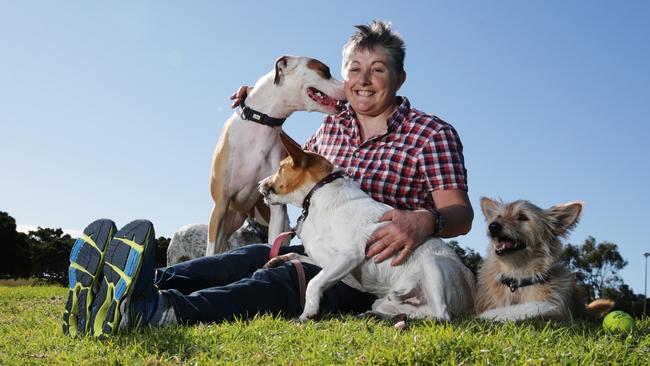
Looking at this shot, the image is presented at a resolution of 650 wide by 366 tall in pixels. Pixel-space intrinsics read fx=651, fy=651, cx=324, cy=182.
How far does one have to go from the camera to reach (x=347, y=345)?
12.7ft

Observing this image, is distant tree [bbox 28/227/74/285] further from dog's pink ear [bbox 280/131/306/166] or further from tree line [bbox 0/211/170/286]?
dog's pink ear [bbox 280/131/306/166]

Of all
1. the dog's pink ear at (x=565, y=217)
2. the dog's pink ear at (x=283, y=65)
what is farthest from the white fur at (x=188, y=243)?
the dog's pink ear at (x=565, y=217)

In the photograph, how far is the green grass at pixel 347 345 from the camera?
3.58m

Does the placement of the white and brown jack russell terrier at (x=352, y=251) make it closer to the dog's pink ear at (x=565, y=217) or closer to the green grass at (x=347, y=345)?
the green grass at (x=347, y=345)

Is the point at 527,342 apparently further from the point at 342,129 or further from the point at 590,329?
the point at 342,129

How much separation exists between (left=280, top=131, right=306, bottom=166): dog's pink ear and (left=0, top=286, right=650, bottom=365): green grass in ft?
3.87

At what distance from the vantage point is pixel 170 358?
3939 mm

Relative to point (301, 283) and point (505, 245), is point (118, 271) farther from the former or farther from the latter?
point (505, 245)

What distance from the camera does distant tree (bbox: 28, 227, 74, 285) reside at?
33.7m

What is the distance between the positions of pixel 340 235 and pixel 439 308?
0.88 metres

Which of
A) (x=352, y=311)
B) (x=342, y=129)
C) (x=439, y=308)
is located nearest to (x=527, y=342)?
(x=439, y=308)

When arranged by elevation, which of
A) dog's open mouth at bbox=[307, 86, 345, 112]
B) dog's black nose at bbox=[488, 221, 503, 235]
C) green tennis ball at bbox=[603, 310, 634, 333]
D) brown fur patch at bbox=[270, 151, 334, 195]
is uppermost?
dog's open mouth at bbox=[307, 86, 345, 112]

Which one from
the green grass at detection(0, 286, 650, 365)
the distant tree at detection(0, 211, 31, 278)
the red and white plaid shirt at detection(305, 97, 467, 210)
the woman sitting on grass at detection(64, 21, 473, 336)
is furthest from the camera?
the distant tree at detection(0, 211, 31, 278)

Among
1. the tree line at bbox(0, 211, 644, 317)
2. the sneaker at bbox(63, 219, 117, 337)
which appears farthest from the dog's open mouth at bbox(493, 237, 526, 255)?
the tree line at bbox(0, 211, 644, 317)
